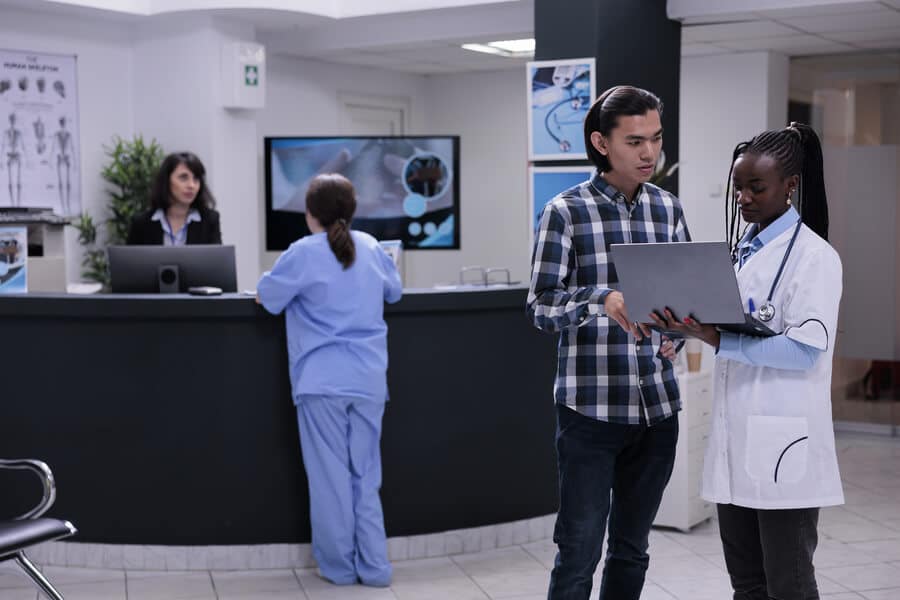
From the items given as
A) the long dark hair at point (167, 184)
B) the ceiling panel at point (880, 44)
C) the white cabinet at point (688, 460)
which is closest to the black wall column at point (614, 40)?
the white cabinet at point (688, 460)

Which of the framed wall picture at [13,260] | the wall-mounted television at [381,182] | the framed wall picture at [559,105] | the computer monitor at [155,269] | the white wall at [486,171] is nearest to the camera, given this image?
the computer monitor at [155,269]

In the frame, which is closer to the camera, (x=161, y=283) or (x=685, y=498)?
(x=161, y=283)

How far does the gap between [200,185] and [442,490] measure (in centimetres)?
209

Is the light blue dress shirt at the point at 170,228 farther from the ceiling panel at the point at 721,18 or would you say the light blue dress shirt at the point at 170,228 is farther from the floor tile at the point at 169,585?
the ceiling panel at the point at 721,18

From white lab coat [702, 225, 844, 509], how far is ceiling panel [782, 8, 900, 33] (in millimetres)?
4442

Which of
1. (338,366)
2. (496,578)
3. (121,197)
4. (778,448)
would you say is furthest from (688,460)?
(121,197)

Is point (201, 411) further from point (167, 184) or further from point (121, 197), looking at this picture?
point (121, 197)

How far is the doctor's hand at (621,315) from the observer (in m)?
2.41

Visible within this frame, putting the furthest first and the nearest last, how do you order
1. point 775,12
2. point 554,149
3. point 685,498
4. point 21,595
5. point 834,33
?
point 834,33 → point 775,12 → point 554,149 → point 685,498 → point 21,595

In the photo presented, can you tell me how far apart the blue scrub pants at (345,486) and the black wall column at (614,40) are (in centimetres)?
218

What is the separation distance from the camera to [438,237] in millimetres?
7887

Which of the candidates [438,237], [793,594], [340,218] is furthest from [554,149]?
[793,594]

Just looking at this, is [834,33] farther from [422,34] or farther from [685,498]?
[685,498]

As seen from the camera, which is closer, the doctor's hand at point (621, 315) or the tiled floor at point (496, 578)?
the doctor's hand at point (621, 315)
